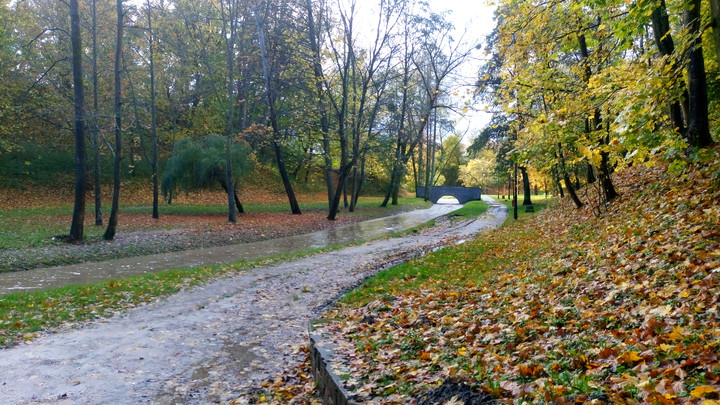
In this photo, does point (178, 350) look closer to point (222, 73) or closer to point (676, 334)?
point (676, 334)

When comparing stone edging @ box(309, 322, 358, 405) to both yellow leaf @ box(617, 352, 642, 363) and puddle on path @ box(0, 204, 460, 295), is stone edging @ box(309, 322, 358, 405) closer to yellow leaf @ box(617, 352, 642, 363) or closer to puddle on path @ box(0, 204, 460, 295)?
yellow leaf @ box(617, 352, 642, 363)

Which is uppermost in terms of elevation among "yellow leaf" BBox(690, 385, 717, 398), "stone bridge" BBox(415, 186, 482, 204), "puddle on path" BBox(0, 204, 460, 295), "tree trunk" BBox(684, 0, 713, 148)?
"tree trunk" BBox(684, 0, 713, 148)

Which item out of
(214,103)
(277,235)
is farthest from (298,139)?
(214,103)

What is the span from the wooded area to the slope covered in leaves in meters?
1.38

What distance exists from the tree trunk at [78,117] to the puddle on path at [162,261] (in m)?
2.99

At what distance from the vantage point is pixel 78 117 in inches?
622

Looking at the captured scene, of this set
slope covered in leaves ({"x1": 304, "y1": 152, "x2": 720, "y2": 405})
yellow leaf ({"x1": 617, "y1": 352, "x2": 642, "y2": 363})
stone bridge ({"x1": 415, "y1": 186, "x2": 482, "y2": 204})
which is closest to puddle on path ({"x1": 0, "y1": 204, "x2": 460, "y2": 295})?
slope covered in leaves ({"x1": 304, "y1": 152, "x2": 720, "y2": 405})

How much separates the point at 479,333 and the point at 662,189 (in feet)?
22.2

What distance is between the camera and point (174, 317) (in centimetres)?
876

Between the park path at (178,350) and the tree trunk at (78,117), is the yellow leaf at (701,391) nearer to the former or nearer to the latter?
the park path at (178,350)

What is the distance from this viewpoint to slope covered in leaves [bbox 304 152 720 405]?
355 centimetres

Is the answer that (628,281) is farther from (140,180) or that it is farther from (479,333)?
(140,180)

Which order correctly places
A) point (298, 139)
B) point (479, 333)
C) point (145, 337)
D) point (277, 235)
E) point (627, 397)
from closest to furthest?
point (627, 397) < point (479, 333) < point (145, 337) < point (277, 235) < point (298, 139)

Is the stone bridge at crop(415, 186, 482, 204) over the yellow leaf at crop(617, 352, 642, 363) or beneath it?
over
